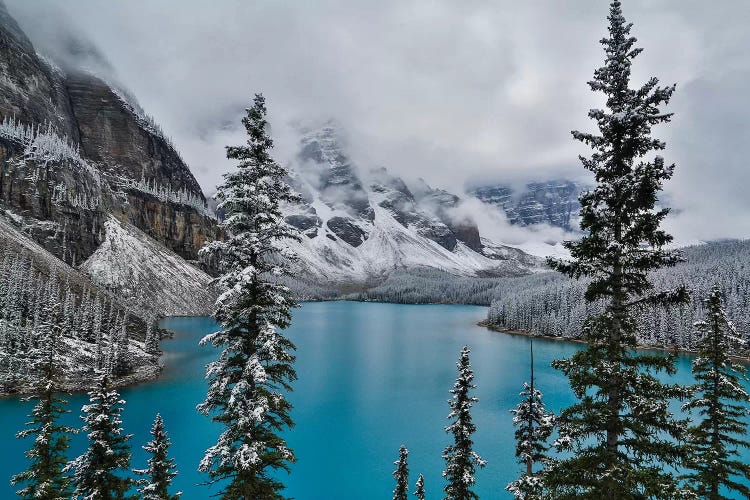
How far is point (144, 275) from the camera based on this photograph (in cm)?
17100

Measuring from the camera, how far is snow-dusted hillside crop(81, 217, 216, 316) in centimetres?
15750

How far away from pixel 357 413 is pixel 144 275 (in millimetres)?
141744

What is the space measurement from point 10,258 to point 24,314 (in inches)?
1267

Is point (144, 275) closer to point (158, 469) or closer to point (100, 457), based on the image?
point (158, 469)

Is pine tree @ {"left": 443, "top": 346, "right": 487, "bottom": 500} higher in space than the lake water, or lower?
higher

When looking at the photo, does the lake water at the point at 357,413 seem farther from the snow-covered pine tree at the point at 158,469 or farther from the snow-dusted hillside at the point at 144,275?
the snow-dusted hillside at the point at 144,275

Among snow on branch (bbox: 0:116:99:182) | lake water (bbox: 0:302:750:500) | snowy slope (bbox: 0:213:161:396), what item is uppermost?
snow on branch (bbox: 0:116:99:182)

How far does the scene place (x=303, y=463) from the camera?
4816 centimetres

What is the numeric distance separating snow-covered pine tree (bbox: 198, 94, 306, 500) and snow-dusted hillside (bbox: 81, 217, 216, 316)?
486 ft

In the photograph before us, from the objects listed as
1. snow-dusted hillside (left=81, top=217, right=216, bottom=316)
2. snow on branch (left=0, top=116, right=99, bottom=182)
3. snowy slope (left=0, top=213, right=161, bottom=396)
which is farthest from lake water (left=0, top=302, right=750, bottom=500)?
snow on branch (left=0, top=116, right=99, bottom=182)

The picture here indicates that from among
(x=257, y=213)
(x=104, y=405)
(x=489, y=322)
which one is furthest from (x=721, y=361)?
(x=489, y=322)

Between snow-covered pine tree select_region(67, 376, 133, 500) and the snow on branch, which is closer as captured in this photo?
snow-covered pine tree select_region(67, 376, 133, 500)

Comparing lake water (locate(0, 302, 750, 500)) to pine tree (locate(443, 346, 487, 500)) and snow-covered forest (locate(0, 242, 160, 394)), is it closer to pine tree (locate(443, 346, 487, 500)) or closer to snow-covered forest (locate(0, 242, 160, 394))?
snow-covered forest (locate(0, 242, 160, 394))

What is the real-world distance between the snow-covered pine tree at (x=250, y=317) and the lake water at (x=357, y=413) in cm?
3208
